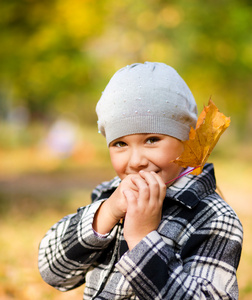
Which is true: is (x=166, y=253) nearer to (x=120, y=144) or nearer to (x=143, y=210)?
(x=143, y=210)

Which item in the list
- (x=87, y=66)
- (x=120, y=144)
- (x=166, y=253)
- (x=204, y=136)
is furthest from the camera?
(x=87, y=66)

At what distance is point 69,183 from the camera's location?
31.6ft

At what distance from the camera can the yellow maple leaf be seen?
1555 millimetres

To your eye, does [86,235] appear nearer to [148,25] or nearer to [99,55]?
[148,25]

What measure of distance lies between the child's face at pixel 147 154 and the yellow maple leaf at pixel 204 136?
7 cm

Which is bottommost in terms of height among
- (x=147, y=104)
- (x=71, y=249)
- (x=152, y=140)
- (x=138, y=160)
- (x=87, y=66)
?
(x=71, y=249)

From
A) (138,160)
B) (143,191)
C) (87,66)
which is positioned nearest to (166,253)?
(143,191)

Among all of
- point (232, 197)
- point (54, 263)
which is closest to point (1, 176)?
point (232, 197)

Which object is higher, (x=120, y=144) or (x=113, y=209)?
(x=120, y=144)

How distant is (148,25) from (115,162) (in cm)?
1134

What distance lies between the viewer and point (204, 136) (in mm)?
1579

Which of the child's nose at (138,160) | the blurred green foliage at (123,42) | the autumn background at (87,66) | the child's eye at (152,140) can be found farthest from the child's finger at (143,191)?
the blurred green foliage at (123,42)

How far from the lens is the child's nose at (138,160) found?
1592mm

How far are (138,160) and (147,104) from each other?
0.23 meters
